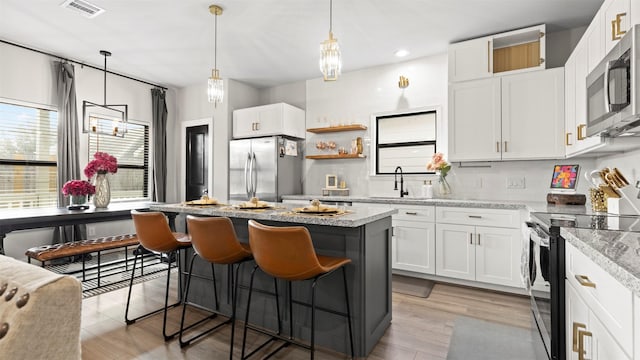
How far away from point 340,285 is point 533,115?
2759mm

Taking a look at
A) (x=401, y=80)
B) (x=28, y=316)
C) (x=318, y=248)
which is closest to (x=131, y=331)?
(x=318, y=248)

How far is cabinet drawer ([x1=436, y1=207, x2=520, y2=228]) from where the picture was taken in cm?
309

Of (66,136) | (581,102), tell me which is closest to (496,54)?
(581,102)

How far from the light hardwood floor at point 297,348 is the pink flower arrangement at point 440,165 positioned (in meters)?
1.37

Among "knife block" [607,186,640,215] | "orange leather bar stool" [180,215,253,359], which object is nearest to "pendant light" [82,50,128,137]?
"orange leather bar stool" [180,215,253,359]

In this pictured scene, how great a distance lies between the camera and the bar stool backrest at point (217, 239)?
202 centimetres

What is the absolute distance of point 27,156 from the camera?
13.3ft

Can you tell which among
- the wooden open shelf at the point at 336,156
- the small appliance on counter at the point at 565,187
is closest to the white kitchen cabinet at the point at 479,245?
the small appliance on counter at the point at 565,187

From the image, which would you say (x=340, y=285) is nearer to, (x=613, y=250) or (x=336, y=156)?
(x=613, y=250)

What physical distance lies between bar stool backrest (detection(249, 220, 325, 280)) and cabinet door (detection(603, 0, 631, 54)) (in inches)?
89.5

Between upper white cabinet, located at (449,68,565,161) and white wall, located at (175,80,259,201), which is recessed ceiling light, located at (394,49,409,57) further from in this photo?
white wall, located at (175,80,259,201)

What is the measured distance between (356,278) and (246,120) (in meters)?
3.77

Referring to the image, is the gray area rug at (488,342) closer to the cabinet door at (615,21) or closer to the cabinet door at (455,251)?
the cabinet door at (455,251)

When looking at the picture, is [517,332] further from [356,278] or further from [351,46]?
[351,46]
